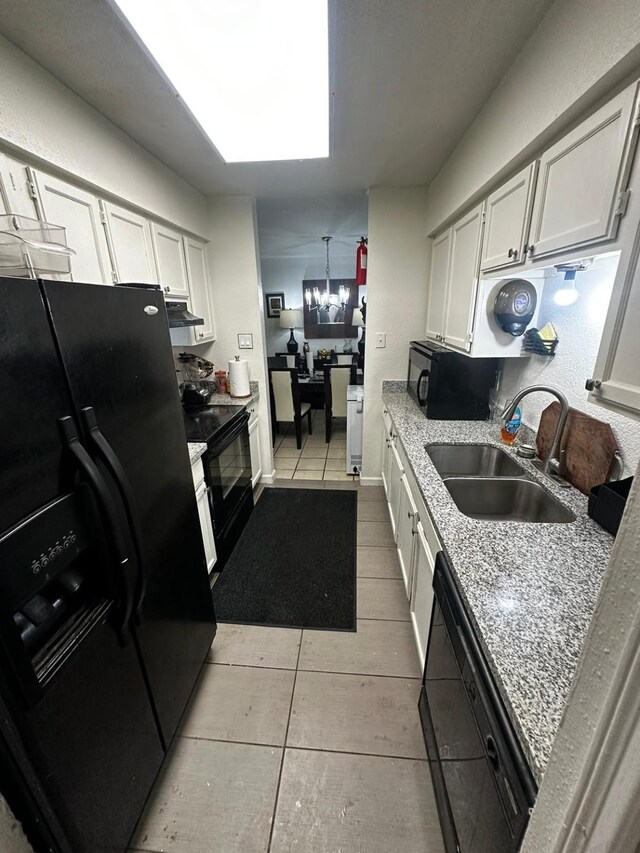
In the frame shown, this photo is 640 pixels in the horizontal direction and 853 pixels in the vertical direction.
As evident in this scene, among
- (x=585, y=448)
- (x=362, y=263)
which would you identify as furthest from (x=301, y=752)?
(x=362, y=263)

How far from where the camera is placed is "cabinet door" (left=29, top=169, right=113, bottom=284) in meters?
1.33

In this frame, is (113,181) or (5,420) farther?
(113,181)

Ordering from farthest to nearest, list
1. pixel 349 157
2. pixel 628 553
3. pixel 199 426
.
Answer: pixel 199 426
pixel 349 157
pixel 628 553

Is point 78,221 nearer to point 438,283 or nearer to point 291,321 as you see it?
point 438,283

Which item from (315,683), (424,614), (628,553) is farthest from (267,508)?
(628,553)

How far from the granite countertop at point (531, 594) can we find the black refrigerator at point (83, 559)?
944 mm

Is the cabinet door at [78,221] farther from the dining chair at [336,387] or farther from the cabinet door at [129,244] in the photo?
the dining chair at [336,387]

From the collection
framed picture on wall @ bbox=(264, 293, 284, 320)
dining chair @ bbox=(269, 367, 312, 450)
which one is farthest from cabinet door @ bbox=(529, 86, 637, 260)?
framed picture on wall @ bbox=(264, 293, 284, 320)

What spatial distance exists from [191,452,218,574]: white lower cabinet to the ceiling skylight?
1636 millimetres

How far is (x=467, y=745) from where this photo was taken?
0.83 metres

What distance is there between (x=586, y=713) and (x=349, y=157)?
2574 mm

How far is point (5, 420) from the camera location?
2.20ft

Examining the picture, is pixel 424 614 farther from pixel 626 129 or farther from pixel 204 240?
pixel 204 240

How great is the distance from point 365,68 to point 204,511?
7.13 ft
